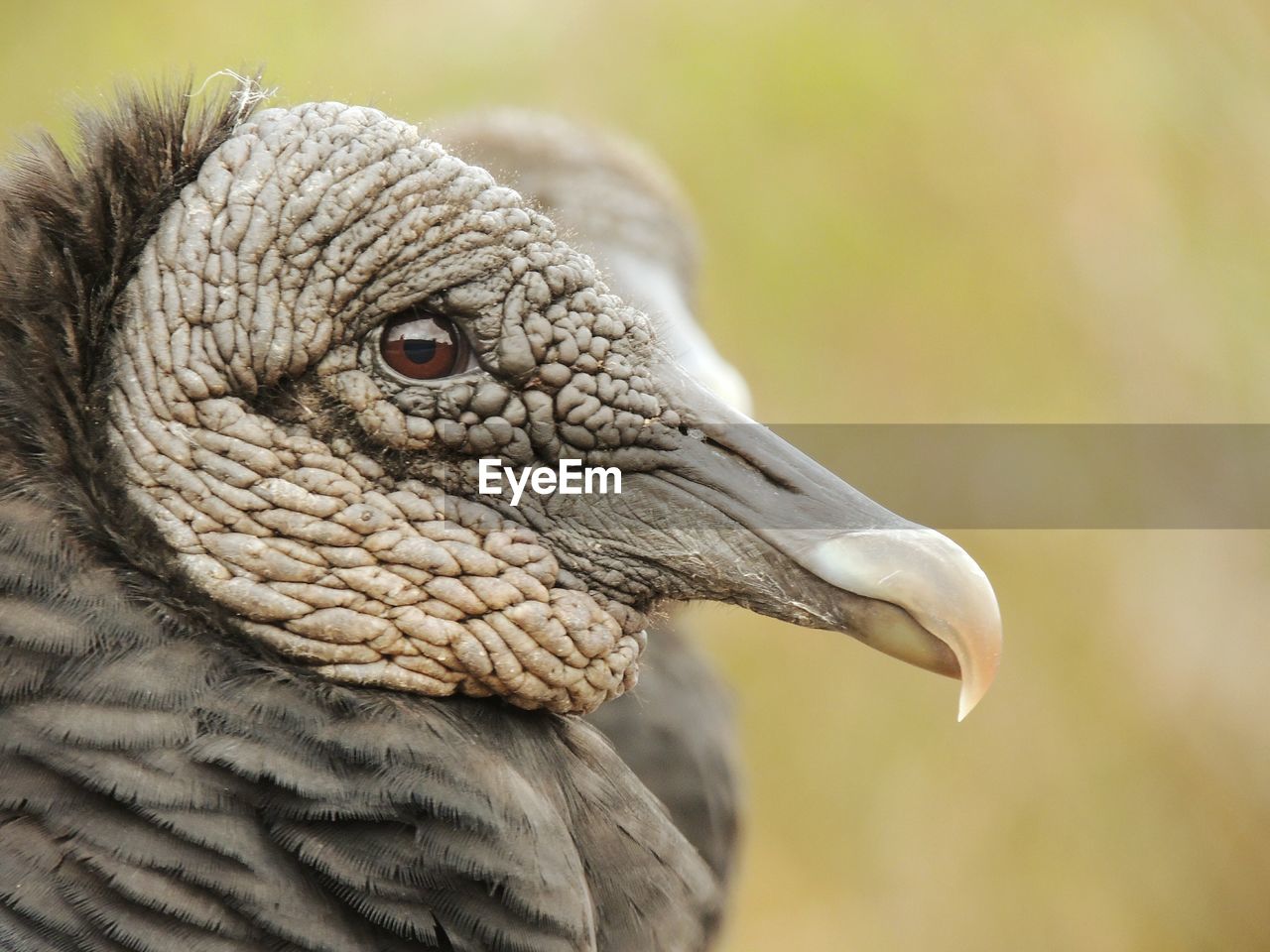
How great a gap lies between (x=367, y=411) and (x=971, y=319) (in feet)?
16.8

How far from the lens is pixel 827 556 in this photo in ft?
7.37

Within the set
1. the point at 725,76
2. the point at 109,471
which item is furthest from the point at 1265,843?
the point at 109,471

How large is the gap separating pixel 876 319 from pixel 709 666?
2.65 metres

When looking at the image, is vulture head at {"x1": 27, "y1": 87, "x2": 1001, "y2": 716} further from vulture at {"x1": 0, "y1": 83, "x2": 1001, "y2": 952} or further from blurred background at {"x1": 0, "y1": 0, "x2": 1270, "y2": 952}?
blurred background at {"x1": 0, "y1": 0, "x2": 1270, "y2": 952}

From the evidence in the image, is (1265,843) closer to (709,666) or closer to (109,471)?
(709,666)

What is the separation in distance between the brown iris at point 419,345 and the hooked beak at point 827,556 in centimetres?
39

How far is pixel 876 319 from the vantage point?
6910 mm

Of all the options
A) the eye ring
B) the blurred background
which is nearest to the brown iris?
the eye ring

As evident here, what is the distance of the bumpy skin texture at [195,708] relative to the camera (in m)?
2.05

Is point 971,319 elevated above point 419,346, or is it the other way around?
point 971,319

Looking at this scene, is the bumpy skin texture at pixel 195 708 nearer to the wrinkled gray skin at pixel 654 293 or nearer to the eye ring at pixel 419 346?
the eye ring at pixel 419 346

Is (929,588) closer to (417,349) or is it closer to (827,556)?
(827,556)

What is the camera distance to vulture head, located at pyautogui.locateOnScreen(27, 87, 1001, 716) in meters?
2.25

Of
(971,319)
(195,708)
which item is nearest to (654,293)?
(971,319)
